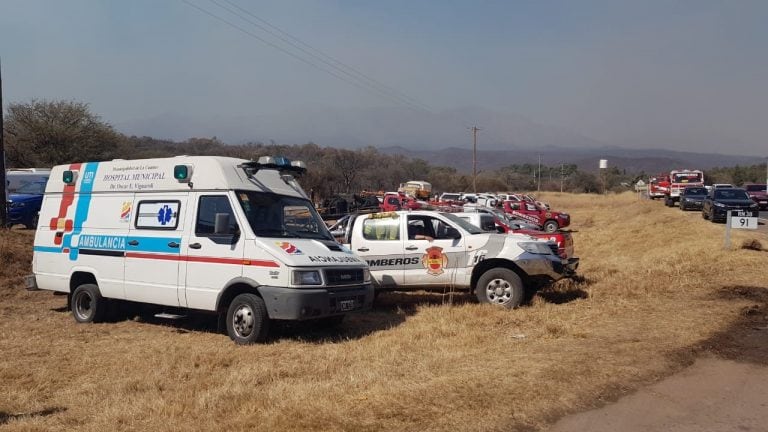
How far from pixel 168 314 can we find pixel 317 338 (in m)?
2.31

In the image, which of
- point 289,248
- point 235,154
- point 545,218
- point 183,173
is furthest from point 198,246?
point 235,154

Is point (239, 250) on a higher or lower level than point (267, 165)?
lower

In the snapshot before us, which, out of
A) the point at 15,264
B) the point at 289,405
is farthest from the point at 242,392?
the point at 15,264

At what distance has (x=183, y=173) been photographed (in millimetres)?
9289

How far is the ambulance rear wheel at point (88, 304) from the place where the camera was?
33.6 feet

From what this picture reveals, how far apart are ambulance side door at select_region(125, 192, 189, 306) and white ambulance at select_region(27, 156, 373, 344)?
0.02 meters

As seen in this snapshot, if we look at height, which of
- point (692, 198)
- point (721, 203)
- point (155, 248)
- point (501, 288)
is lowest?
point (501, 288)

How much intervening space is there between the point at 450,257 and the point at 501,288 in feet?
3.34

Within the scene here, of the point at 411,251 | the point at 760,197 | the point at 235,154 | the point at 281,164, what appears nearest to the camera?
the point at 281,164

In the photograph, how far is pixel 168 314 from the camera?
9500 mm

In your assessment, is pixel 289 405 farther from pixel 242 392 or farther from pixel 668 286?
pixel 668 286

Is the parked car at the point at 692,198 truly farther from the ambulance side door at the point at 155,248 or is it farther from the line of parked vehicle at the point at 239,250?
the ambulance side door at the point at 155,248

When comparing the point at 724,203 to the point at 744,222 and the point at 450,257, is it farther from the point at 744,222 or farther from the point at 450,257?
the point at 450,257

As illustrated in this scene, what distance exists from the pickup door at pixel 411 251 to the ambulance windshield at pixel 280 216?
6.40 feet
